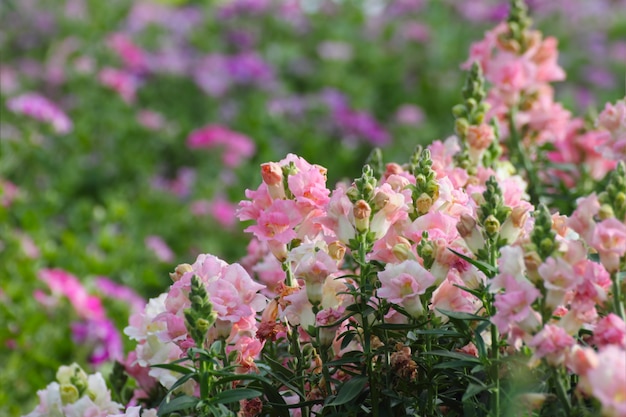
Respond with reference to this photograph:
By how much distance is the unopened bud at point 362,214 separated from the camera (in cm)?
141

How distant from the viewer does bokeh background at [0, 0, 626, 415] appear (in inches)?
127

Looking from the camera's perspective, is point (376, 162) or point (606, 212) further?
point (376, 162)

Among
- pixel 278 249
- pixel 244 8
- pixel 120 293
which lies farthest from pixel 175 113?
pixel 278 249

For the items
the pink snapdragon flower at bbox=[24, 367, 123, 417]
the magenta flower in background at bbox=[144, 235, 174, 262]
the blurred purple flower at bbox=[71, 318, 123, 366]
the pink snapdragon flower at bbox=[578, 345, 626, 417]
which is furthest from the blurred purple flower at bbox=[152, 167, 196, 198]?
the pink snapdragon flower at bbox=[578, 345, 626, 417]

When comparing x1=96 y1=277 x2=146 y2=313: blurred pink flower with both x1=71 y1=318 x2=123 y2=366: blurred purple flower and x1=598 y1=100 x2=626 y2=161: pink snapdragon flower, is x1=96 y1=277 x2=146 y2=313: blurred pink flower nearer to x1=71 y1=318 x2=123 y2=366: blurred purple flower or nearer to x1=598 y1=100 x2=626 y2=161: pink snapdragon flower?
x1=71 y1=318 x2=123 y2=366: blurred purple flower

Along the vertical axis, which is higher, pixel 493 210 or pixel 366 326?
pixel 493 210

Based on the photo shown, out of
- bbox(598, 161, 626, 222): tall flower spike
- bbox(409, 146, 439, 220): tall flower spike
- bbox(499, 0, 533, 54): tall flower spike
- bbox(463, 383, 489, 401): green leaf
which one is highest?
bbox(499, 0, 533, 54): tall flower spike

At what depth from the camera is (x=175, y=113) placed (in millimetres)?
5316

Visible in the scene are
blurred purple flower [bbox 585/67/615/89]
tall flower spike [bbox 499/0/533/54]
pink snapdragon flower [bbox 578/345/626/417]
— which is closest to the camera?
pink snapdragon flower [bbox 578/345/626/417]

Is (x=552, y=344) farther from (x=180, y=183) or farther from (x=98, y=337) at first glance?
→ (x=180, y=183)

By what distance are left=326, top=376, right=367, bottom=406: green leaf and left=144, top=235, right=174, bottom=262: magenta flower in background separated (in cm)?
229

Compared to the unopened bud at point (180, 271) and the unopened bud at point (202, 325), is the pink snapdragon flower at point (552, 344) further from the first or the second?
the unopened bud at point (180, 271)

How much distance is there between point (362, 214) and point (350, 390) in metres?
0.26

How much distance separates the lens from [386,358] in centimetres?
146
